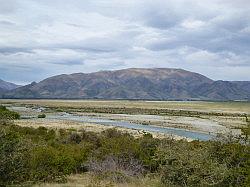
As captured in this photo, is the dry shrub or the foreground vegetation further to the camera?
the dry shrub

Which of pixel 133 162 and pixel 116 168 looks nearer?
pixel 116 168

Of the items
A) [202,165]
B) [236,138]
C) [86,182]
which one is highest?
[236,138]

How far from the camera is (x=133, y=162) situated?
19766 millimetres

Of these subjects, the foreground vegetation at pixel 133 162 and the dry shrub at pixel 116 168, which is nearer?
the foreground vegetation at pixel 133 162

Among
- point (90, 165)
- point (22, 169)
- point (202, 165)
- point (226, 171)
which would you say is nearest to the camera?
point (226, 171)

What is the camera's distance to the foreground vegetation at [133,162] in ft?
49.0

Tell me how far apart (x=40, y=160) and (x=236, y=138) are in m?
8.17

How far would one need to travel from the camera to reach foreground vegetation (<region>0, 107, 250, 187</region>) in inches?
588

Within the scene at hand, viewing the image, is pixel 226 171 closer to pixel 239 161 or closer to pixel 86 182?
pixel 239 161

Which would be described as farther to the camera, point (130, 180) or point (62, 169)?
point (62, 169)

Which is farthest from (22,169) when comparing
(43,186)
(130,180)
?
(130,180)

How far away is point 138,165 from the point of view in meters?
19.6

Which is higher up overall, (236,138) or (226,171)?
(236,138)

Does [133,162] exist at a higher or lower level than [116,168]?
higher
